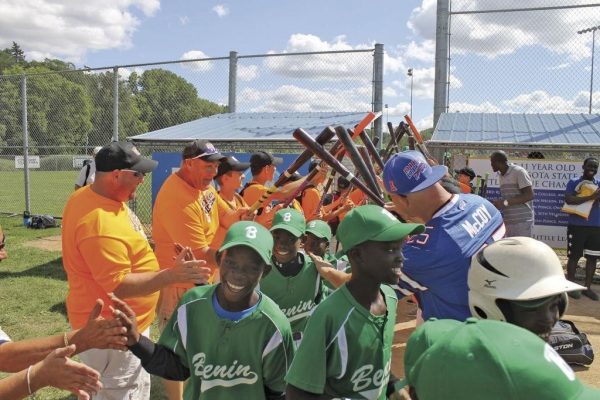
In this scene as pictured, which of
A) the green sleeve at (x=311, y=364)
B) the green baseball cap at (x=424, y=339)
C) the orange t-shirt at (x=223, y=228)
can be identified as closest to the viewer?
A: the green baseball cap at (x=424, y=339)

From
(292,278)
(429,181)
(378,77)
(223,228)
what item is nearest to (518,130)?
(378,77)

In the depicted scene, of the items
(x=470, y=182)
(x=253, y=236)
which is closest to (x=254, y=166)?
(x=253, y=236)

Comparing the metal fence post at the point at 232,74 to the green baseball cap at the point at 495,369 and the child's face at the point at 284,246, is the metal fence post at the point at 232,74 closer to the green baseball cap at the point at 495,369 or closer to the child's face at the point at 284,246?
the child's face at the point at 284,246

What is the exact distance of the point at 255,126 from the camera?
880 centimetres

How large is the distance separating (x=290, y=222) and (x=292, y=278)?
0.40 m

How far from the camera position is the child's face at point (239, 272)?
2227 mm

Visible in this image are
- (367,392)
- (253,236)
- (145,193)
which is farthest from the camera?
(145,193)

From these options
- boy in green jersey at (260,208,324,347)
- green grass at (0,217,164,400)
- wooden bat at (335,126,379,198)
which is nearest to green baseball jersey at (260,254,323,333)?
boy in green jersey at (260,208,324,347)

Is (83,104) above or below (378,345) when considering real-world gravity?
above

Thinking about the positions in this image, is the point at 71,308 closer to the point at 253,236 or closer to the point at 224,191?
the point at 253,236

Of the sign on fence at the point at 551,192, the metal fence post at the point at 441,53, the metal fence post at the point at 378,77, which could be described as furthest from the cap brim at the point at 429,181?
the sign on fence at the point at 551,192

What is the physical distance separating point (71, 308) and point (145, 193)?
28.0ft

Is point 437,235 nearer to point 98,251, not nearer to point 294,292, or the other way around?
point 294,292

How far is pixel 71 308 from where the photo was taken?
2.77 m
